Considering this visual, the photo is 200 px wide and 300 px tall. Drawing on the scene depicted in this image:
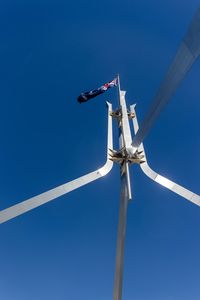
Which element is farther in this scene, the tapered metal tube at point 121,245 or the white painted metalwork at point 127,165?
the tapered metal tube at point 121,245

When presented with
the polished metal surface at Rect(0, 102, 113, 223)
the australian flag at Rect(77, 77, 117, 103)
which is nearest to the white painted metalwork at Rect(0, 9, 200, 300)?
the polished metal surface at Rect(0, 102, 113, 223)

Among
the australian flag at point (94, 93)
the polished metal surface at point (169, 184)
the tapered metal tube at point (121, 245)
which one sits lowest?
the tapered metal tube at point (121, 245)

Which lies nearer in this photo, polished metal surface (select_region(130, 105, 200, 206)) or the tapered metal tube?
the tapered metal tube

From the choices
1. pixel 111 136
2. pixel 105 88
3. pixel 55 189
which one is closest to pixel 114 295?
pixel 55 189

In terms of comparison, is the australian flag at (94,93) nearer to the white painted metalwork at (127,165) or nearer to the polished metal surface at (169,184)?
the white painted metalwork at (127,165)

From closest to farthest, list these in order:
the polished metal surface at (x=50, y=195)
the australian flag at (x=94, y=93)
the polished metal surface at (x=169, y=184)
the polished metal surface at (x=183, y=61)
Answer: the polished metal surface at (x=183, y=61) < the polished metal surface at (x=50, y=195) < the polished metal surface at (x=169, y=184) < the australian flag at (x=94, y=93)

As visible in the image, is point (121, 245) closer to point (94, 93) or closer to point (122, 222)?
point (122, 222)

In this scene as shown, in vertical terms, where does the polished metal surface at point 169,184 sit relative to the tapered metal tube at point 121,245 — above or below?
above

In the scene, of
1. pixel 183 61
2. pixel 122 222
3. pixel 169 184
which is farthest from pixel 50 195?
pixel 183 61

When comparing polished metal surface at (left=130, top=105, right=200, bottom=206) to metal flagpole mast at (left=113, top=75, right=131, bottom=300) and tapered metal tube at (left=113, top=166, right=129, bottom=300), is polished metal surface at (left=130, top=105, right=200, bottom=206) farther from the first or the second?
tapered metal tube at (left=113, top=166, right=129, bottom=300)

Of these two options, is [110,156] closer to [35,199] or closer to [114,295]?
[35,199]

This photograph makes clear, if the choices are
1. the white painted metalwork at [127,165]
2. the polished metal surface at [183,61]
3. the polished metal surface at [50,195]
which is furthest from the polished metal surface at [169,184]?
the polished metal surface at [183,61]

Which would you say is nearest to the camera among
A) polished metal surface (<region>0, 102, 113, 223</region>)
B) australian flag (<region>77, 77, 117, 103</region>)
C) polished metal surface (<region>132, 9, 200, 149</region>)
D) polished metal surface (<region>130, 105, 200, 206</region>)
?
polished metal surface (<region>132, 9, 200, 149</region>)

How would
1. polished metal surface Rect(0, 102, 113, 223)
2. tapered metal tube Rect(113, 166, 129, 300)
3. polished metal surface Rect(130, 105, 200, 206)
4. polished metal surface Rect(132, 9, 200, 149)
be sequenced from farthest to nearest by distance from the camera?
polished metal surface Rect(130, 105, 200, 206), tapered metal tube Rect(113, 166, 129, 300), polished metal surface Rect(0, 102, 113, 223), polished metal surface Rect(132, 9, 200, 149)
